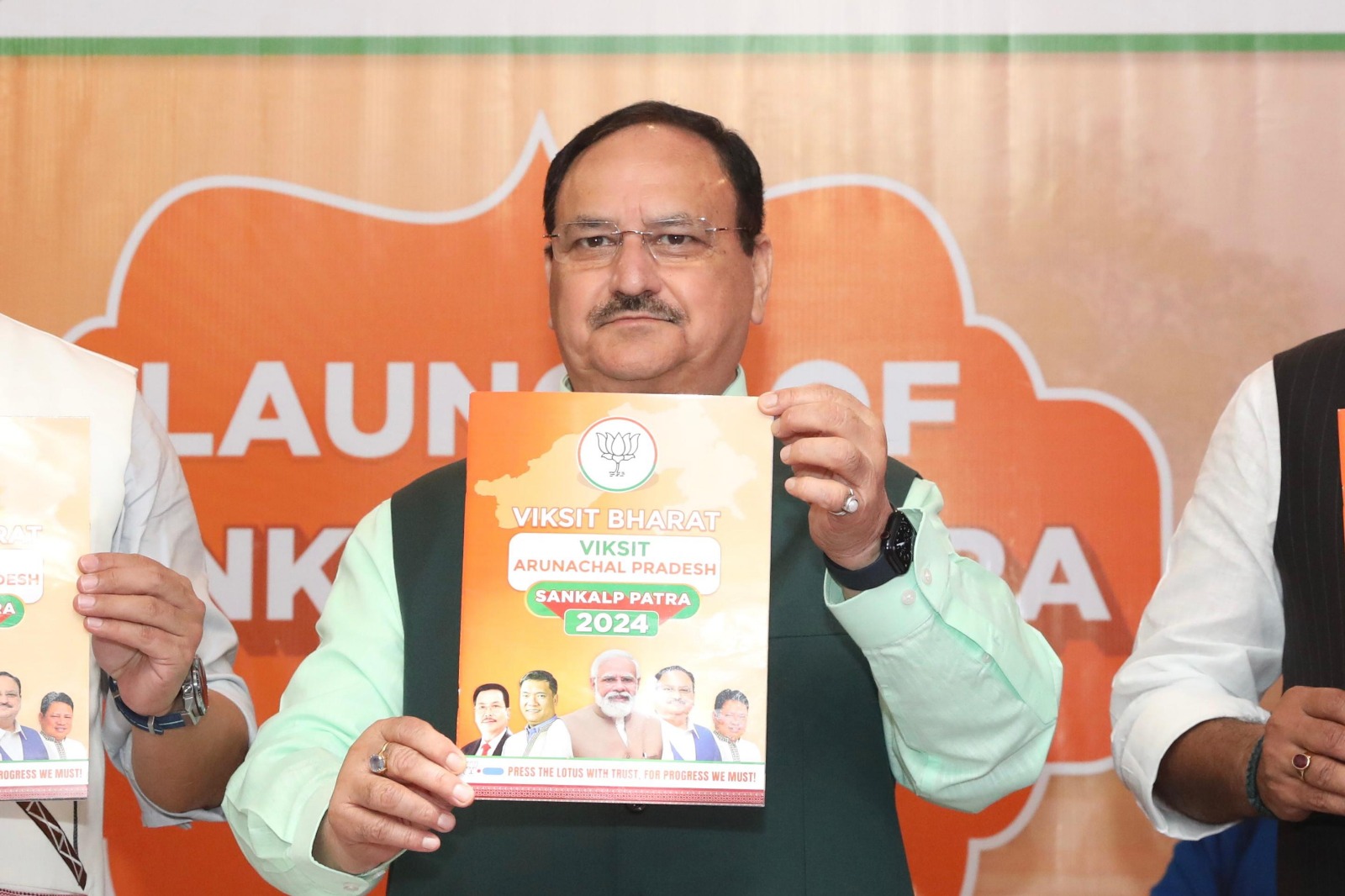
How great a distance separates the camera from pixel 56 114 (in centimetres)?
311

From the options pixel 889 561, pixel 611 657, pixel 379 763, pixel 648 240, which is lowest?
pixel 379 763

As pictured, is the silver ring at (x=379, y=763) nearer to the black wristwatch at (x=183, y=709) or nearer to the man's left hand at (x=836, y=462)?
the black wristwatch at (x=183, y=709)

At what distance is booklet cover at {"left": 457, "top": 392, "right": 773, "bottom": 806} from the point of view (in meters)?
1.51

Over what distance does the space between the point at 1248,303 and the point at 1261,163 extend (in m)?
0.31

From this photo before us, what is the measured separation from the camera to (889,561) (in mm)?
1587

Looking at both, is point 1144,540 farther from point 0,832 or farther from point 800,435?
point 0,832

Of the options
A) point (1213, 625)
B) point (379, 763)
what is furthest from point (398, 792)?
point (1213, 625)

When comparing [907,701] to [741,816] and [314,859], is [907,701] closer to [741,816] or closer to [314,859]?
[741,816]

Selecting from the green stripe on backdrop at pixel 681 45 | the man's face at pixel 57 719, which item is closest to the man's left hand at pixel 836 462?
the man's face at pixel 57 719

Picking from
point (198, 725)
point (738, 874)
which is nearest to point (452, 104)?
point (198, 725)

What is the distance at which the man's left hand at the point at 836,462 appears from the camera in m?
1.53

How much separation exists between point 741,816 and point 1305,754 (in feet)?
2.24

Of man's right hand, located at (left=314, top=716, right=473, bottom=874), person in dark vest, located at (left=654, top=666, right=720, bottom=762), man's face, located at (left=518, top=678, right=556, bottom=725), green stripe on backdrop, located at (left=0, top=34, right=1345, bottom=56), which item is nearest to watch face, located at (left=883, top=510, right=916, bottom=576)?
Result: person in dark vest, located at (left=654, top=666, right=720, bottom=762)

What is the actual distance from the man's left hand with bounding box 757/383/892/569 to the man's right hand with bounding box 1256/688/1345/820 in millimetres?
540
